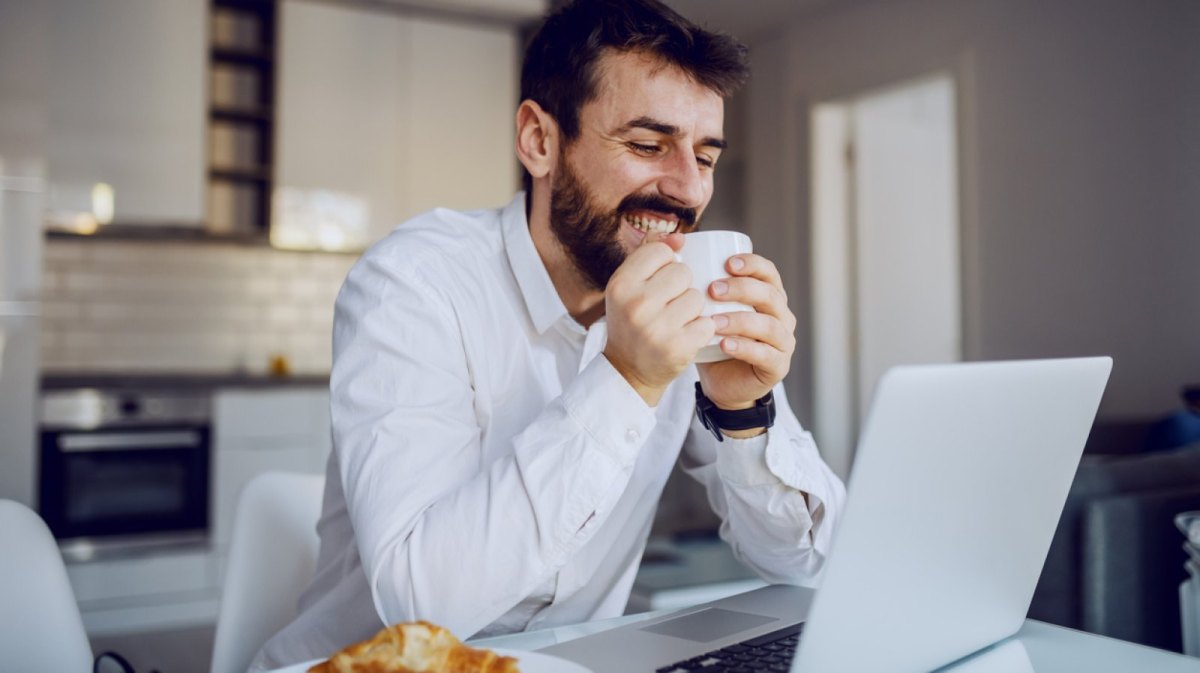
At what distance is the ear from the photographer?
1.25 metres

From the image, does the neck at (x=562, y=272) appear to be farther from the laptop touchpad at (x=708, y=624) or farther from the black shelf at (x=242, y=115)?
the black shelf at (x=242, y=115)

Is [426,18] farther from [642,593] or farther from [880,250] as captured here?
[642,593]

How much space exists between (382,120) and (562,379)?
3.65 m

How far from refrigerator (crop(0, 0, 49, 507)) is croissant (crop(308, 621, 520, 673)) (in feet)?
11.5

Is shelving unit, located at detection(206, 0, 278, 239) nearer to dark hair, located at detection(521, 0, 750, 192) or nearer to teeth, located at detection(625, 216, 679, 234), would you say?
dark hair, located at detection(521, 0, 750, 192)

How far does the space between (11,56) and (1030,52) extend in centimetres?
391

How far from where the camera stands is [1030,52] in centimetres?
375

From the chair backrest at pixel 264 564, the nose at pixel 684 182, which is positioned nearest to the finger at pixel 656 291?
the nose at pixel 684 182

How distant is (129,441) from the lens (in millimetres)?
3621

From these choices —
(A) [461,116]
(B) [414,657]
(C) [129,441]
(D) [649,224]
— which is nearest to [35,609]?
(B) [414,657]

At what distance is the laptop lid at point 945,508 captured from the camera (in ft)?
1.84

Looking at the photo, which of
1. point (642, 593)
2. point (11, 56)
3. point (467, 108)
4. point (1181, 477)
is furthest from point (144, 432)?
point (1181, 477)

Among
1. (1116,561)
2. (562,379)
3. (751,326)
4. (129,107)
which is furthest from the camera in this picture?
(129,107)

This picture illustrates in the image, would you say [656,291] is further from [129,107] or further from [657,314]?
[129,107]
